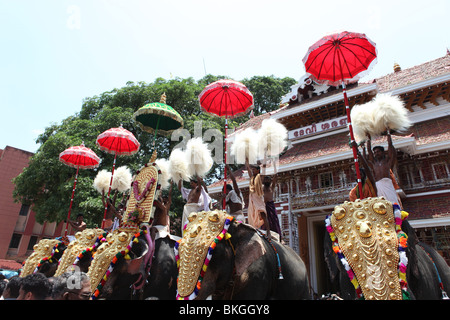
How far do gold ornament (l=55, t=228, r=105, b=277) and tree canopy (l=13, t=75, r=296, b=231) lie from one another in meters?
8.33

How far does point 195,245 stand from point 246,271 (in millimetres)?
758

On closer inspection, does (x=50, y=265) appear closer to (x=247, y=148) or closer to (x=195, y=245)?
(x=195, y=245)

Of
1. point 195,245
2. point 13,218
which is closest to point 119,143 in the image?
point 195,245

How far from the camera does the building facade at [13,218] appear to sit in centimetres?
2539

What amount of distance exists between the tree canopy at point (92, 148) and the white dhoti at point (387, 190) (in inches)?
495

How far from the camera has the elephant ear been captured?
12.9 feet

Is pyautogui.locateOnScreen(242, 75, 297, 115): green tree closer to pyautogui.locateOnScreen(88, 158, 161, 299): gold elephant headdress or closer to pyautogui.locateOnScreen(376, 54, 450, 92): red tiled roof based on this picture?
pyautogui.locateOnScreen(376, 54, 450, 92): red tiled roof

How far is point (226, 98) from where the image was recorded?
7.47 meters

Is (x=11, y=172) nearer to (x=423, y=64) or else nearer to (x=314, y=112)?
(x=314, y=112)

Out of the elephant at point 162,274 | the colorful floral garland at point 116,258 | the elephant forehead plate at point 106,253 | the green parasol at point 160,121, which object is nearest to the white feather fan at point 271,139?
the elephant at point 162,274

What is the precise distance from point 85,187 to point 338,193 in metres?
12.4

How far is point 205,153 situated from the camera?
677 centimetres

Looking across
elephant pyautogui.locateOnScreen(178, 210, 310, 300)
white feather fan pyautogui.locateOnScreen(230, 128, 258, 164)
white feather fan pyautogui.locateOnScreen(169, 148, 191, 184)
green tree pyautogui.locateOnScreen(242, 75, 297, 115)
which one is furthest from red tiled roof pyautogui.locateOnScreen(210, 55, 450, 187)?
green tree pyautogui.locateOnScreen(242, 75, 297, 115)

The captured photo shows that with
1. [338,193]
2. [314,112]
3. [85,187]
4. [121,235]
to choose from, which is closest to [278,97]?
[314,112]
